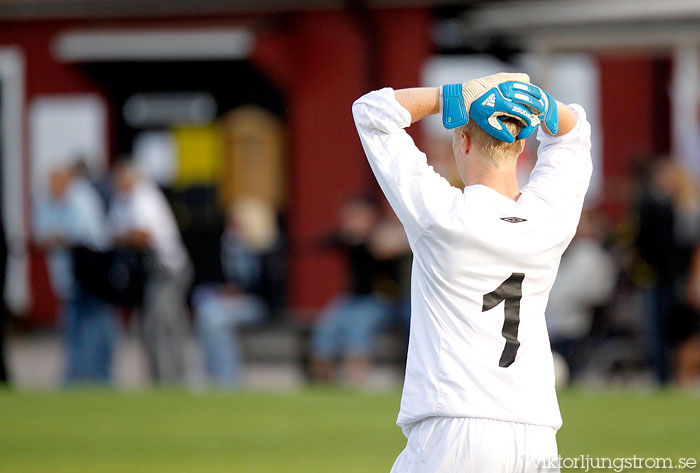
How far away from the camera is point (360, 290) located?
10.6 metres

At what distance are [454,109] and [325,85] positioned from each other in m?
12.1

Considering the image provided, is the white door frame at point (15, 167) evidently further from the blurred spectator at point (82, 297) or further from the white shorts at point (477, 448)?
the white shorts at point (477, 448)

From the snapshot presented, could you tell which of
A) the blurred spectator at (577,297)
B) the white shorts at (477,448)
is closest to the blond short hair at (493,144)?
the white shorts at (477,448)

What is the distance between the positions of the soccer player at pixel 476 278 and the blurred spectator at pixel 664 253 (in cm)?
762

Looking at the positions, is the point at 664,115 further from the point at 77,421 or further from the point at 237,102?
the point at 77,421

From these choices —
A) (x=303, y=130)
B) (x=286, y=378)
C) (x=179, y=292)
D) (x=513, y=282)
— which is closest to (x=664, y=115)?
(x=303, y=130)

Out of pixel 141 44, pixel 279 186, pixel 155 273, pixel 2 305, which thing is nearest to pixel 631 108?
pixel 279 186

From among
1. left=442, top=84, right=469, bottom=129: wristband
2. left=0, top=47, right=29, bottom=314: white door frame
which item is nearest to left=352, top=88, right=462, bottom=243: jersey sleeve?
left=442, top=84, right=469, bottom=129: wristband

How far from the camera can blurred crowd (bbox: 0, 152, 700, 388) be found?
34.3 ft

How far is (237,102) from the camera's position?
16.2 meters

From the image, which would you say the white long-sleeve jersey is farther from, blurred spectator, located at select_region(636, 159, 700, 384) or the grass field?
blurred spectator, located at select_region(636, 159, 700, 384)

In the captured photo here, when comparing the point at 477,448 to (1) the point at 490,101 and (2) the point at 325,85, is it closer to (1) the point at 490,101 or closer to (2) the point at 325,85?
(1) the point at 490,101

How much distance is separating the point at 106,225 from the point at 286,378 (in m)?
2.61

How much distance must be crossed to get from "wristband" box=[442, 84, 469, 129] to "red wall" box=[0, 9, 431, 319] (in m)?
11.5
